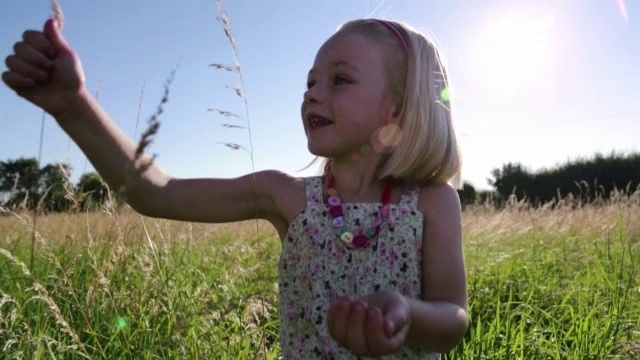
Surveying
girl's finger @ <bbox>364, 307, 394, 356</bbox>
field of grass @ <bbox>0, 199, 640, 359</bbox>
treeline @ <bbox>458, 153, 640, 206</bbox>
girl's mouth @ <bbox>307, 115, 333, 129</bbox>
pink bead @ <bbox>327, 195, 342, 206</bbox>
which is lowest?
field of grass @ <bbox>0, 199, 640, 359</bbox>

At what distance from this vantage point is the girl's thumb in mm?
1193

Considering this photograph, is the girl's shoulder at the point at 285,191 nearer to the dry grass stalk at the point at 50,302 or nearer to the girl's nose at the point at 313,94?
the girl's nose at the point at 313,94

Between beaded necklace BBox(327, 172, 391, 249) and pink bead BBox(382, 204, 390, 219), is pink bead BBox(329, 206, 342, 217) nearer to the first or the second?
beaded necklace BBox(327, 172, 391, 249)

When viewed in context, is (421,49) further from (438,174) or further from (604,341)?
(604,341)

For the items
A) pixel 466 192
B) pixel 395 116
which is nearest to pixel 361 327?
pixel 395 116

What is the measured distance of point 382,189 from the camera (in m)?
1.78

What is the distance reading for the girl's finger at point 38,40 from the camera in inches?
46.1

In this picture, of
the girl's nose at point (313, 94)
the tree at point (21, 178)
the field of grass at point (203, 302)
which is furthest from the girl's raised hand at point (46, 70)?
the girl's nose at point (313, 94)

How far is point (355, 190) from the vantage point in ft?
5.80

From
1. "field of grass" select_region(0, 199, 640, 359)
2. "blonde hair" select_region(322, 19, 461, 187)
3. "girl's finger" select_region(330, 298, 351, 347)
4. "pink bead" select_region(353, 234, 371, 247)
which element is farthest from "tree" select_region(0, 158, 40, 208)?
"blonde hair" select_region(322, 19, 461, 187)

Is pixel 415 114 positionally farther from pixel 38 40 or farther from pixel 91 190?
pixel 91 190

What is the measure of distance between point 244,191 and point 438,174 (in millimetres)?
623

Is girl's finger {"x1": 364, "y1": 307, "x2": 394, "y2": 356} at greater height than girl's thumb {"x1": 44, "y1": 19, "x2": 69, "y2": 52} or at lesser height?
lesser

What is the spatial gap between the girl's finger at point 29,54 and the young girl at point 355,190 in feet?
0.63
